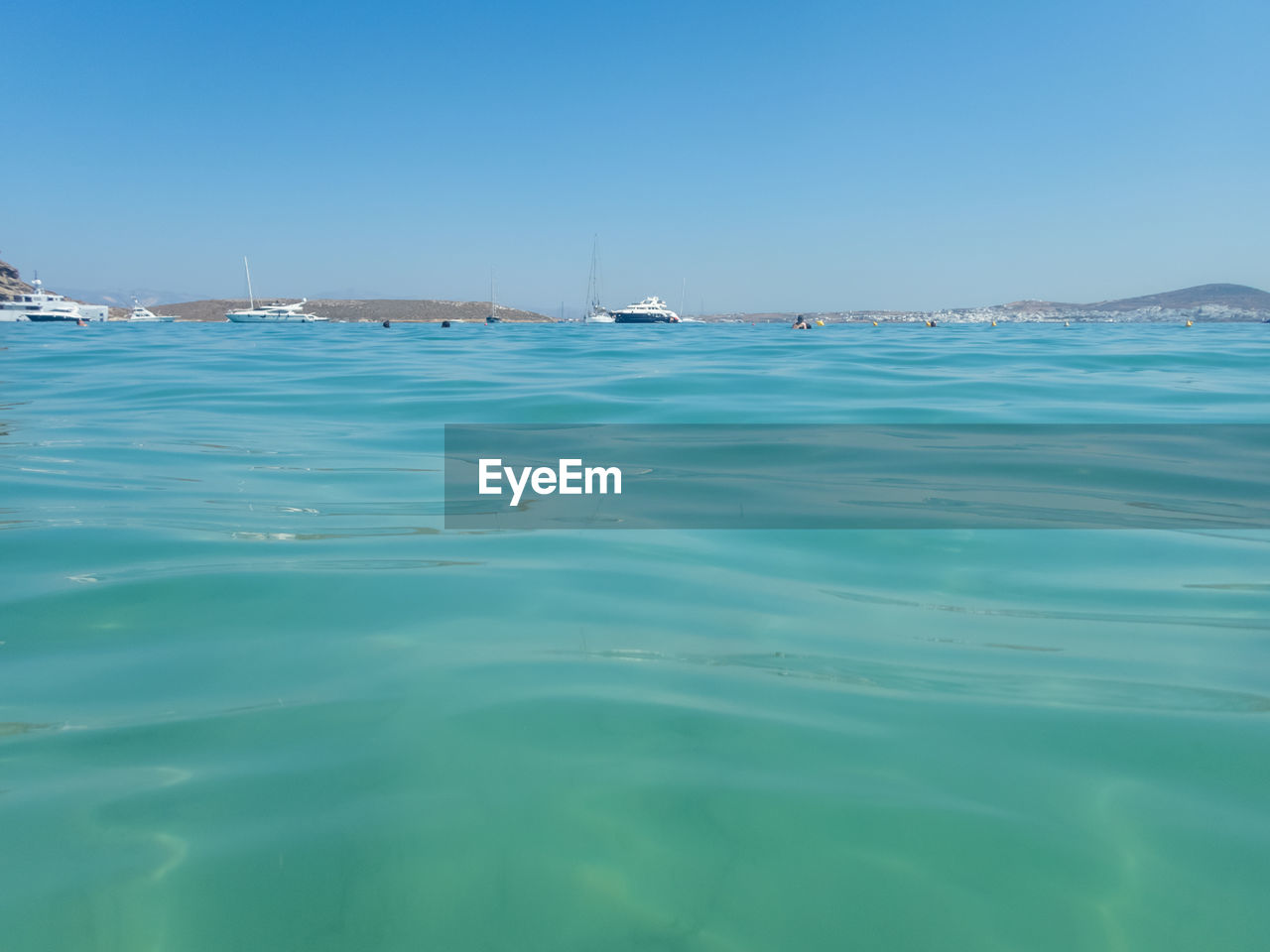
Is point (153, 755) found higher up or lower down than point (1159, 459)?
lower down

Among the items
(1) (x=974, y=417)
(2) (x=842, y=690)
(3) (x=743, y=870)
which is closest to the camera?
(3) (x=743, y=870)

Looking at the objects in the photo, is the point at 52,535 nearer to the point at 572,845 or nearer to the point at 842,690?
the point at 572,845

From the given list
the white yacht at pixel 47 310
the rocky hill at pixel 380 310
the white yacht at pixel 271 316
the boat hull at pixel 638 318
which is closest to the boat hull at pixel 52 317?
the white yacht at pixel 47 310

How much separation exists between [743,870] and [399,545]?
9.19 ft

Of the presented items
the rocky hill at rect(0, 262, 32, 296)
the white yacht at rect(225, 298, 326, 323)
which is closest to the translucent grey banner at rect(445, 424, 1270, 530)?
the white yacht at rect(225, 298, 326, 323)

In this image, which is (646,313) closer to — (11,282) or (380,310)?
(380,310)

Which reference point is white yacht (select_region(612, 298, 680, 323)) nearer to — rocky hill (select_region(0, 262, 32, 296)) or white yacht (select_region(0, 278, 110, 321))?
white yacht (select_region(0, 278, 110, 321))

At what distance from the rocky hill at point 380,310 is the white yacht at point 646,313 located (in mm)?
25481

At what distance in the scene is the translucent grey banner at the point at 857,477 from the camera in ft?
15.3

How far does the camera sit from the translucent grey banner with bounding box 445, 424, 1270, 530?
15.3 ft

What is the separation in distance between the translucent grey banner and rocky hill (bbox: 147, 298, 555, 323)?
104 m

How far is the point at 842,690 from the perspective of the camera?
8.17 ft

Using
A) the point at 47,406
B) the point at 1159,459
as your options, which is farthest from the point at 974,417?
the point at 47,406

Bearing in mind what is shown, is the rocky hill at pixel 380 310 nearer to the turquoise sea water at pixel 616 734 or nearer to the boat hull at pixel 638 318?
the boat hull at pixel 638 318
